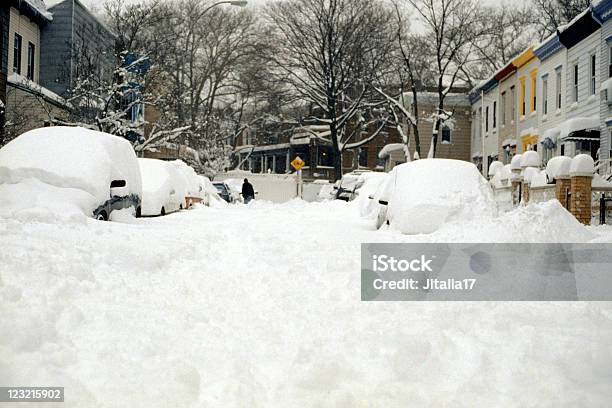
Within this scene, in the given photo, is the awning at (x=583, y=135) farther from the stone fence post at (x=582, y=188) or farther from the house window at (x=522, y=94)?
the stone fence post at (x=582, y=188)

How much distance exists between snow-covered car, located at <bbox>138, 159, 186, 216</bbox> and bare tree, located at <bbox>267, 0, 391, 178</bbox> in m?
22.4

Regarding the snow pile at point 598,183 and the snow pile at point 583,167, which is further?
the snow pile at point 598,183

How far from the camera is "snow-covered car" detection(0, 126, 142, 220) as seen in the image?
10461 millimetres

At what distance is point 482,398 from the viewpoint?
14.1 feet

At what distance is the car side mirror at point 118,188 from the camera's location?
12211 millimetres

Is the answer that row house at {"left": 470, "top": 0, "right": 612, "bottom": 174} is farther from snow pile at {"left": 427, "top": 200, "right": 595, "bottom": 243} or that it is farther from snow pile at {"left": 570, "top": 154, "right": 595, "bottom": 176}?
snow pile at {"left": 427, "top": 200, "right": 595, "bottom": 243}

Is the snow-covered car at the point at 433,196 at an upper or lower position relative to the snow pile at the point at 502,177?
lower

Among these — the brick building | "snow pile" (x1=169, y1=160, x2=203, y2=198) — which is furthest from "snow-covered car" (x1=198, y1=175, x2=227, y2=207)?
the brick building

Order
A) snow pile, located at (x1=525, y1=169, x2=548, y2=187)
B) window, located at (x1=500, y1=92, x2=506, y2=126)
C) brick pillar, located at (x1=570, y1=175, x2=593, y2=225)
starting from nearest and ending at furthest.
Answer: brick pillar, located at (x1=570, y1=175, x2=593, y2=225) < snow pile, located at (x1=525, y1=169, x2=548, y2=187) < window, located at (x1=500, y1=92, x2=506, y2=126)

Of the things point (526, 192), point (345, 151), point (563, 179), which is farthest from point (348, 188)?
point (345, 151)

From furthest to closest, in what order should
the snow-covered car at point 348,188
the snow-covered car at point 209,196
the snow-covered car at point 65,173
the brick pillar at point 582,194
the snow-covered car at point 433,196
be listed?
the snow-covered car at point 348,188, the snow-covered car at point 209,196, the brick pillar at point 582,194, the snow-covered car at point 433,196, the snow-covered car at point 65,173

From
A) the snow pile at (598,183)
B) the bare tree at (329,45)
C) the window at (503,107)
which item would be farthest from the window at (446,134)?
the snow pile at (598,183)

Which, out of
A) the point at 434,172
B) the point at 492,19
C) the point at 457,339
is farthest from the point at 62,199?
the point at 492,19

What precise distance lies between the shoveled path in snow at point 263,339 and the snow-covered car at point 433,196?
366cm
